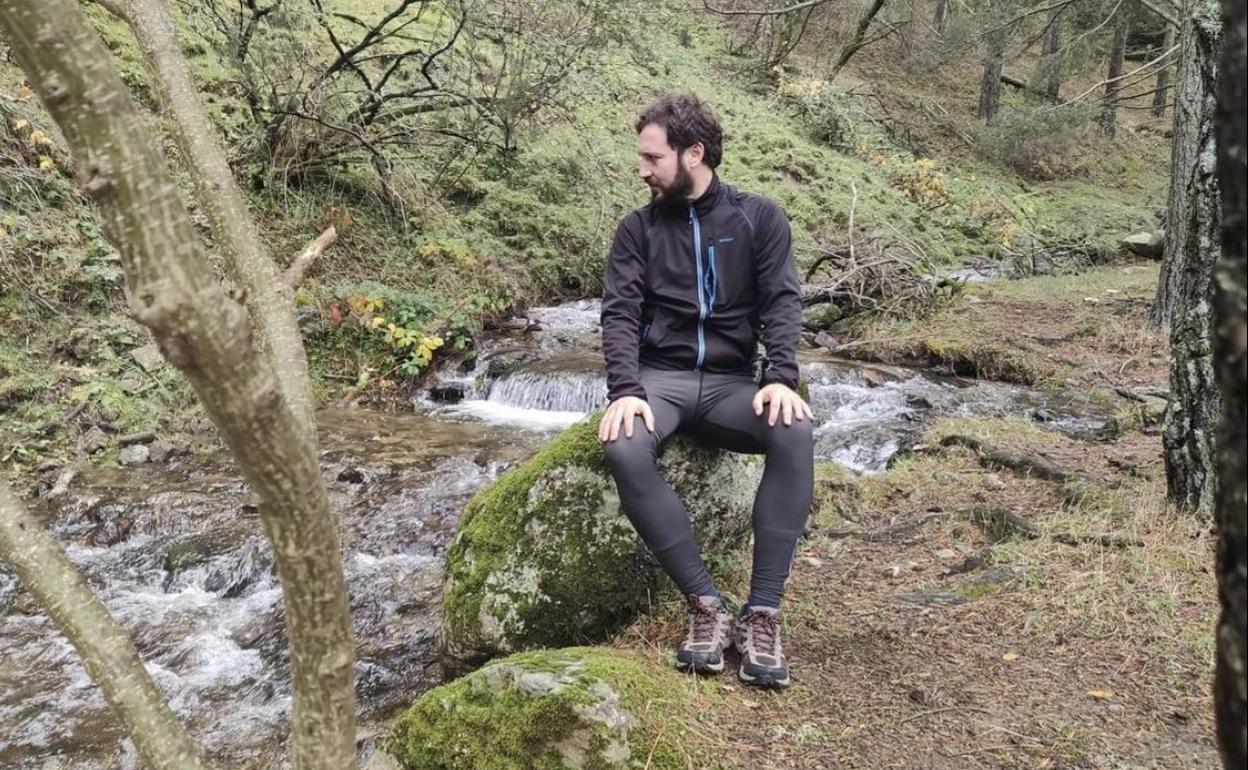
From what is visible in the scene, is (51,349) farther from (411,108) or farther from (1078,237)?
(1078,237)

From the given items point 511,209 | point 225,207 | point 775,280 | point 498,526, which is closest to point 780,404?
point 775,280

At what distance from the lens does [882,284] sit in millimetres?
9883

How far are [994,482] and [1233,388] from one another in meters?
4.33

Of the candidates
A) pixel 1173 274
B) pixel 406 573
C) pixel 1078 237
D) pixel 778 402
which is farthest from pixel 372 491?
pixel 1078 237

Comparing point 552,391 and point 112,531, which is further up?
point 552,391

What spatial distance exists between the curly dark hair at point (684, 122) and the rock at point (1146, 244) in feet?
44.8

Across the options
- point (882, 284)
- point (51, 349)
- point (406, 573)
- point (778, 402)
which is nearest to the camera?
point (778, 402)

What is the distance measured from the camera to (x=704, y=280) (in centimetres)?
307

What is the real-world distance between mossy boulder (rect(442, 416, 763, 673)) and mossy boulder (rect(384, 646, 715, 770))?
0.50 meters

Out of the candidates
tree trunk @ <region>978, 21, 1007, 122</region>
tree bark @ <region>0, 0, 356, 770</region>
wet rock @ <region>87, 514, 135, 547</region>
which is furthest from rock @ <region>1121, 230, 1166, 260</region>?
tree bark @ <region>0, 0, 356, 770</region>

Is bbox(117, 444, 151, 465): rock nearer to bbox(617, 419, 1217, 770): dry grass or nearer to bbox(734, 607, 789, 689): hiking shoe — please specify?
bbox(617, 419, 1217, 770): dry grass

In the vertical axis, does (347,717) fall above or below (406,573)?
above

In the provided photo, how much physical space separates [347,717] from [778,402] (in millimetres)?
1853

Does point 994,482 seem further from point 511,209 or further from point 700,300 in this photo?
point 511,209
